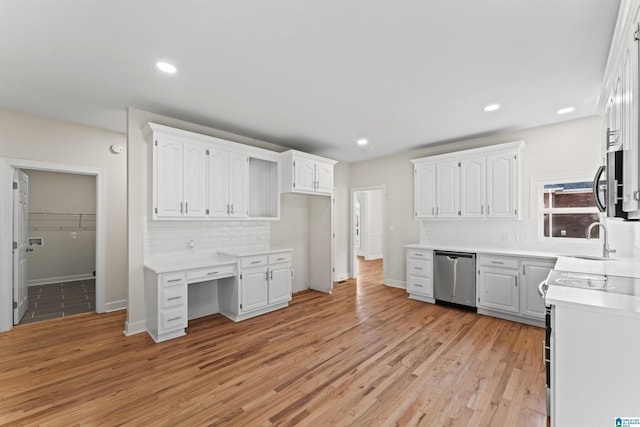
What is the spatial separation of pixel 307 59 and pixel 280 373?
2.77 metres

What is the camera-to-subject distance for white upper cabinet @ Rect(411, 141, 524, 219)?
13.4ft

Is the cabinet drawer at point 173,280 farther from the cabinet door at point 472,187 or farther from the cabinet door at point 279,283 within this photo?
the cabinet door at point 472,187

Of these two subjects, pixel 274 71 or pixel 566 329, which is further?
pixel 274 71

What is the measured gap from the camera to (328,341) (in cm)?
323

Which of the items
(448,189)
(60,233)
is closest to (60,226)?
(60,233)

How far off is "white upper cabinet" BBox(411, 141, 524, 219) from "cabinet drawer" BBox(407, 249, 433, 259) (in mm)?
615

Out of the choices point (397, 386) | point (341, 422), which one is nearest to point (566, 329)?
point (397, 386)

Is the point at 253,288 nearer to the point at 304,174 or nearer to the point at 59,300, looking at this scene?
the point at 304,174

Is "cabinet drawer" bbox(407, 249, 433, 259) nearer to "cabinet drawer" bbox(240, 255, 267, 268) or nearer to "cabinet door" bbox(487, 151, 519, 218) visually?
"cabinet door" bbox(487, 151, 519, 218)

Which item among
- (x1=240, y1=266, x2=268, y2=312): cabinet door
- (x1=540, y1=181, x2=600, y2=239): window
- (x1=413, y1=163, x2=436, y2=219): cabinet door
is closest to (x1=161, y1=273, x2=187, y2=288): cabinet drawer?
(x1=240, y1=266, x2=268, y2=312): cabinet door

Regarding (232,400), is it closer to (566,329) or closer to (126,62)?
(566,329)

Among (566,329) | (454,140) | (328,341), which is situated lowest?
(328,341)

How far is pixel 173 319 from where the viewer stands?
3.26 meters

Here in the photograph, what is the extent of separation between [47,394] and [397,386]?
282 centimetres
